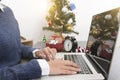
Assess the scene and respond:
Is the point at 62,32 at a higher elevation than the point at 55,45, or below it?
higher

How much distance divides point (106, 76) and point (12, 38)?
0.55m

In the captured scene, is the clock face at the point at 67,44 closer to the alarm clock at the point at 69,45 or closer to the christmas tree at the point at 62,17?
the alarm clock at the point at 69,45

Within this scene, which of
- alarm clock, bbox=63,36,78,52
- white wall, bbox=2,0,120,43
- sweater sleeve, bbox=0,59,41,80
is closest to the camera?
sweater sleeve, bbox=0,59,41,80

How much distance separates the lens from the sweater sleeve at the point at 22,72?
67 cm

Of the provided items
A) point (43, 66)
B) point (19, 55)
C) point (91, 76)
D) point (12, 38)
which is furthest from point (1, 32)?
point (91, 76)

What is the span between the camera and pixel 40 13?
6.29ft

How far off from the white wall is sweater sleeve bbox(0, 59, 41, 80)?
125 centimetres

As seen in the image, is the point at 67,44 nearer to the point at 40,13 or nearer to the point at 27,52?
the point at 27,52

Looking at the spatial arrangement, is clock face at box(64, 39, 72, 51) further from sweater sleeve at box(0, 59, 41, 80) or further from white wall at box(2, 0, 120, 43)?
sweater sleeve at box(0, 59, 41, 80)

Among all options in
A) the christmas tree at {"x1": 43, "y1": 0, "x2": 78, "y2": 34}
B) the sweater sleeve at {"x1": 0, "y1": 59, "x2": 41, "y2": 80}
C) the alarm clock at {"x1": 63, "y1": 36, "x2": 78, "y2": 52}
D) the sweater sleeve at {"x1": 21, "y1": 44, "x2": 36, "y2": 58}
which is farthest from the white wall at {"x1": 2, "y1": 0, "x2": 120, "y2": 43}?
the sweater sleeve at {"x1": 0, "y1": 59, "x2": 41, "y2": 80}

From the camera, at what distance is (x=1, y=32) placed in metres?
0.90

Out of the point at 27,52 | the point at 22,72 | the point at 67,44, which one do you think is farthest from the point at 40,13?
the point at 22,72

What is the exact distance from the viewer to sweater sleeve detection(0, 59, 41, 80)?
671mm

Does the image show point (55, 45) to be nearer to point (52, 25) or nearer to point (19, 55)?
point (52, 25)
